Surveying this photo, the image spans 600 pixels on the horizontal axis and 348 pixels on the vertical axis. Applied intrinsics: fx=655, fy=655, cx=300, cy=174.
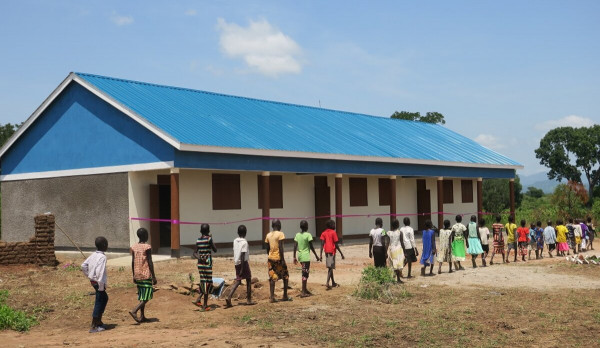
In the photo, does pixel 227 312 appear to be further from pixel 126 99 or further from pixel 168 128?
pixel 126 99

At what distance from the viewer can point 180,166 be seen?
18.8 m

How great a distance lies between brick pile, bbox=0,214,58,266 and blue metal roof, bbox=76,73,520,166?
13.4 feet

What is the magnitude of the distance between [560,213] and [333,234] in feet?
82.1

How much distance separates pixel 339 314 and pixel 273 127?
14.4 m

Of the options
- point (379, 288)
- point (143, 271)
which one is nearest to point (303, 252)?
point (379, 288)

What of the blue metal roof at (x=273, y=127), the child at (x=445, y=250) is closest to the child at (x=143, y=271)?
the child at (x=445, y=250)

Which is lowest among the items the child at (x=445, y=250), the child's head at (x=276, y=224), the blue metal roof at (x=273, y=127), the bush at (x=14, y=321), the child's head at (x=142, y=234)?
the bush at (x=14, y=321)

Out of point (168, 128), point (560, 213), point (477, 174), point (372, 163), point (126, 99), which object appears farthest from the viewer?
point (560, 213)

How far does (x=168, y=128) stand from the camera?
62.7 ft

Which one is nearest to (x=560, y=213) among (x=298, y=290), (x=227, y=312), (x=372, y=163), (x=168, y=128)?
(x=372, y=163)

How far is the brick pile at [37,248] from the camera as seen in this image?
55.2ft

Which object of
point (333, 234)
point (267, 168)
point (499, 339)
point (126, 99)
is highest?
point (126, 99)

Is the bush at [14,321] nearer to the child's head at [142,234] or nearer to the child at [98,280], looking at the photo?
the child at [98,280]

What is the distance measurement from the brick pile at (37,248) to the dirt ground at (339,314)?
4.79 feet
